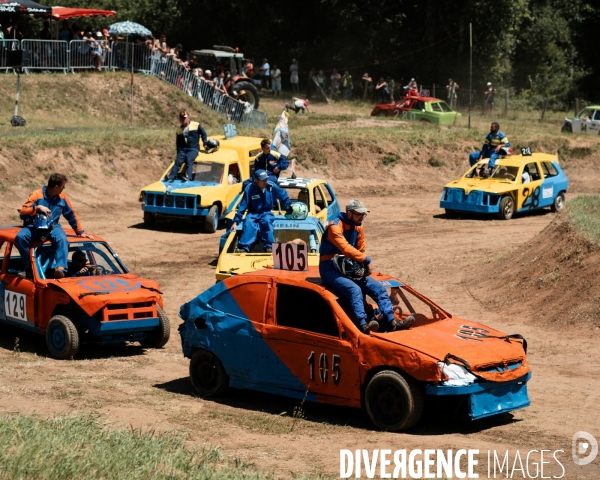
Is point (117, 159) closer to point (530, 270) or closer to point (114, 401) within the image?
point (530, 270)

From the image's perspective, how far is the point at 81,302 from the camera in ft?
43.4

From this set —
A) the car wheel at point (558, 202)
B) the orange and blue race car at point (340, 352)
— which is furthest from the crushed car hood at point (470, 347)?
the car wheel at point (558, 202)

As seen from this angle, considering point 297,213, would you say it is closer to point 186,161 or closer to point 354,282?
point 354,282

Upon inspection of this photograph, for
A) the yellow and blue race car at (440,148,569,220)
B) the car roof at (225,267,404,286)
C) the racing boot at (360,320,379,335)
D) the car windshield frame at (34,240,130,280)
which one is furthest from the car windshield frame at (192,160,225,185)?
the racing boot at (360,320,379,335)

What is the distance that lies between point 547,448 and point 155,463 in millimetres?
3793

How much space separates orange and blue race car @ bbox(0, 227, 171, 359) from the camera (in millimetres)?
13359

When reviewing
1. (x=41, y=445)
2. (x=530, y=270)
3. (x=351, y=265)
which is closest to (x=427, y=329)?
(x=351, y=265)

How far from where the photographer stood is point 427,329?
440 inches

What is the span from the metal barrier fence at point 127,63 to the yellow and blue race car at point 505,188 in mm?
11695

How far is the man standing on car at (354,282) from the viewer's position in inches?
430

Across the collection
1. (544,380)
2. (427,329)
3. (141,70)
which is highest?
(141,70)

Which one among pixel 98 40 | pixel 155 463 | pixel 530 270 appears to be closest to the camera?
pixel 155 463

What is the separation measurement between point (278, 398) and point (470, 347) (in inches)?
97.5

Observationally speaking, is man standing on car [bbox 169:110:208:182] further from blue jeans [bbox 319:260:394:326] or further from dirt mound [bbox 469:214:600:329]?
blue jeans [bbox 319:260:394:326]
